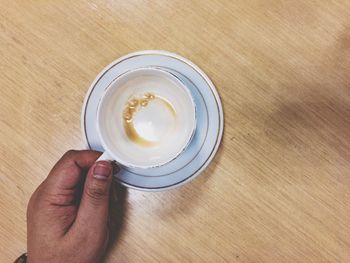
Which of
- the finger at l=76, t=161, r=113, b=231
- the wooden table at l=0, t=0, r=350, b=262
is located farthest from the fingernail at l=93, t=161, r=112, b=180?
the wooden table at l=0, t=0, r=350, b=262

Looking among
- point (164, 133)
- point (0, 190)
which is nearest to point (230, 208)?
point (164, 133)

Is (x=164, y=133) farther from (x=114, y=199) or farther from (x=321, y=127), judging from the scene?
(x=321, y=127)

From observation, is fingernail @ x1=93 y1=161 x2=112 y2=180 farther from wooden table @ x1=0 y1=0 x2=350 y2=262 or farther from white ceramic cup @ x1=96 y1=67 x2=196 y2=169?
wooden table @ x1=0 y1=0 x2=350 y2=262

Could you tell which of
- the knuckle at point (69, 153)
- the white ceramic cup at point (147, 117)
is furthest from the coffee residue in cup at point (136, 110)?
the knuckle at point (69, 153)

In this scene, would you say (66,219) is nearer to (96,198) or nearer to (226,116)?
(96,198)

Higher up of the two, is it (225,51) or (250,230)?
(225,51)

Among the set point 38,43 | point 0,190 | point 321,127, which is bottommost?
point 0,190

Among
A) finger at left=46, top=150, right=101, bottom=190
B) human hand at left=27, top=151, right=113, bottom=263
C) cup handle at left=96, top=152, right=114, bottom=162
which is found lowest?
human hand at left=27, top=151, right=113, bottom=263
